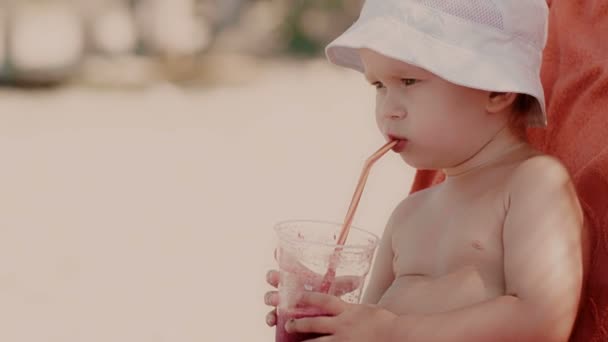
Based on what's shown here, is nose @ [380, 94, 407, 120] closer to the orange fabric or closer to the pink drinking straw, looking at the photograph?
the pink drinking straw

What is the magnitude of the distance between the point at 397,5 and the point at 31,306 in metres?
1.85

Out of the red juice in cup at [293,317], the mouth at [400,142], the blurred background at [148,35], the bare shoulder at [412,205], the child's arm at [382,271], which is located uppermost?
the mouth at [400,142]

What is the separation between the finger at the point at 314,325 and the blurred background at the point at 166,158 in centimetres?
147

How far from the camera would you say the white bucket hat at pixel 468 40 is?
136 centimetres

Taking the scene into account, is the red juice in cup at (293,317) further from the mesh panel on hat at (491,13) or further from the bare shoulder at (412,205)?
the mesh panel on hat at (491,13)

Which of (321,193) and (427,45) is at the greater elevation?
(427,45)

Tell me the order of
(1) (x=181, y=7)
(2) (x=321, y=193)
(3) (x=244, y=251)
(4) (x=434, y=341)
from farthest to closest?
(1) (x=181, y=7)
(2) (x=321, y=193)
(3) (x=244, y=251)
(4) (x=434, y=341)

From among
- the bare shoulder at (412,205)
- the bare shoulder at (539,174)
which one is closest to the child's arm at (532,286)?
the bare shoulder at (539,174)

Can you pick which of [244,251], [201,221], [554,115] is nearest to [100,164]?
[201,221]

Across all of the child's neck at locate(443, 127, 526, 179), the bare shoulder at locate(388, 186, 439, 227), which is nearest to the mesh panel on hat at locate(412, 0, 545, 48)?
the child's neck at locate(443, 127, 526, 179)

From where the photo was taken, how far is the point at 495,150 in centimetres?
143

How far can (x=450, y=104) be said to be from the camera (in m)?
1.40

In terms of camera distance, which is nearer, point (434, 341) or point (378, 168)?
point (434, 341)

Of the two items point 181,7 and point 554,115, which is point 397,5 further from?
point 181,7
